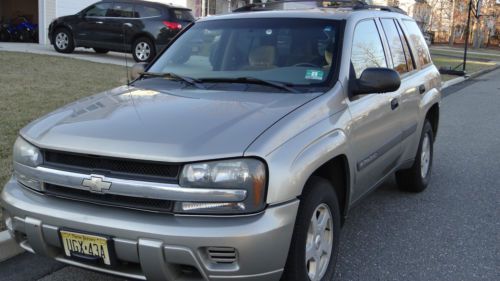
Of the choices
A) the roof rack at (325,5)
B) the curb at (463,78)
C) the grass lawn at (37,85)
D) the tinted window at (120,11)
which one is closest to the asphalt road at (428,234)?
the roof rack at (325,5)

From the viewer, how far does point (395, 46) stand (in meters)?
4.92

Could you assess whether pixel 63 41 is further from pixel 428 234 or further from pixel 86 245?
pixel 86 245

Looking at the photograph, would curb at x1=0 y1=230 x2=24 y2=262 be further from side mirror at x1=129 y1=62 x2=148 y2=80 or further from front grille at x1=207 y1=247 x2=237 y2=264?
front grille at x1=207 y1=247 x2=237 y2=264

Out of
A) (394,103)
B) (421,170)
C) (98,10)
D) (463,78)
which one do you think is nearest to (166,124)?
(394,103)

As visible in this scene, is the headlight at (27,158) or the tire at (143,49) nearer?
the headlight at (27,158)

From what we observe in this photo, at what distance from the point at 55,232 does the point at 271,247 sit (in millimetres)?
1118

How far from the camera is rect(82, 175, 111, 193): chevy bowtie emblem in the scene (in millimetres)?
2799

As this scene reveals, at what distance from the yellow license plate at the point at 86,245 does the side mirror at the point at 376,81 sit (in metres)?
1.94

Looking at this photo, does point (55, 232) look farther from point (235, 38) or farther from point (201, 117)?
point (235, 38)

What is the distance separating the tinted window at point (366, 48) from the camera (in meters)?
4.06

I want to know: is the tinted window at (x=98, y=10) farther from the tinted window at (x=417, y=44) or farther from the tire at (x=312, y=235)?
the tire at (x=312, y=235)

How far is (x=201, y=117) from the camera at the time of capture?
309 centimetres

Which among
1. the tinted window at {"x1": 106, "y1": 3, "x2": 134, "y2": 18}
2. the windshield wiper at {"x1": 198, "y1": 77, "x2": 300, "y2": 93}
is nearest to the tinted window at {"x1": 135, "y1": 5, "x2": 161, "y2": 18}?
the tinted window at {"x1": 106, "y1": 3, "x2": 134, "y2": 18}

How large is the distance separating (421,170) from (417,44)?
4.18 feet
